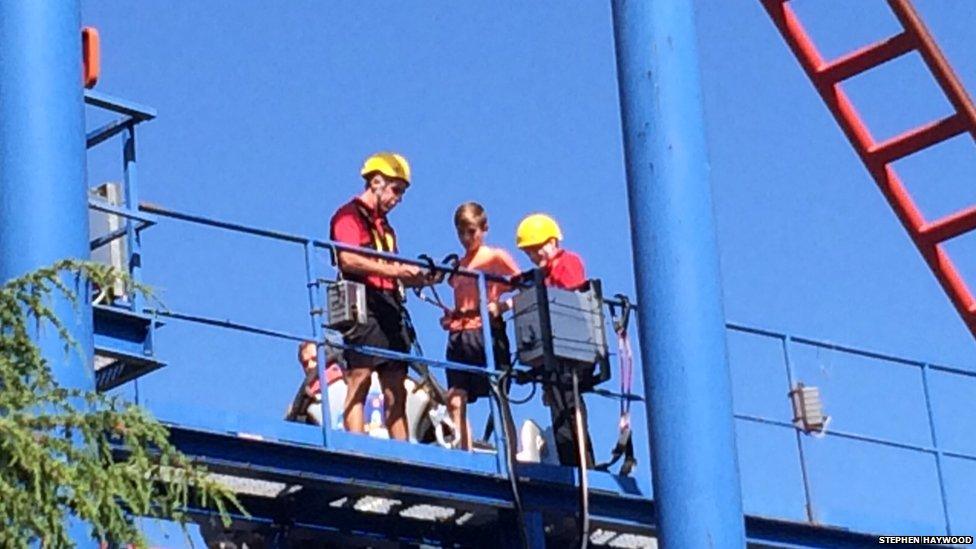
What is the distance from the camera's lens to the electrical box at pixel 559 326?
1242 centimetres

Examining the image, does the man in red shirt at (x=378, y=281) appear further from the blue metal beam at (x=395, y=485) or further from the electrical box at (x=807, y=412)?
the electrical box at (x=807, y=412)

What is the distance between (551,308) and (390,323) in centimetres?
91

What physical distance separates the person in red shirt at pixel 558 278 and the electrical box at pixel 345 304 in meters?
1.28

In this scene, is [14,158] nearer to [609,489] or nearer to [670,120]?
[670,120]

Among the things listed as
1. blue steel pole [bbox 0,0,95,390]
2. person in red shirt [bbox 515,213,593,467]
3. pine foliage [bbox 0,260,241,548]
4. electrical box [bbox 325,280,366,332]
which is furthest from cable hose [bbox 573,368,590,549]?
pine foliage [bbox 0,260,241,548]

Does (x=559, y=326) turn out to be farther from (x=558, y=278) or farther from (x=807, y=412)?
(x=807, y=412)

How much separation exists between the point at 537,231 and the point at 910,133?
3.61 m

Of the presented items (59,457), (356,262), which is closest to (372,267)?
(356,262)

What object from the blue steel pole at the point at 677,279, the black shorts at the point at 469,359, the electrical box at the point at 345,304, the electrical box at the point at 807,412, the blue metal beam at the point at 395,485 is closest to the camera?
the blue steel pole at the point at 677,279

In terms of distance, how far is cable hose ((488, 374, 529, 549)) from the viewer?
12344mm

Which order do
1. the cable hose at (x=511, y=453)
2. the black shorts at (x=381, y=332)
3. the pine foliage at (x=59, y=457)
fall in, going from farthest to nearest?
the cable hose at (x=511, y=453), the black shorts at (x=381, y=332), the pine foliage at (x=59, y=457)

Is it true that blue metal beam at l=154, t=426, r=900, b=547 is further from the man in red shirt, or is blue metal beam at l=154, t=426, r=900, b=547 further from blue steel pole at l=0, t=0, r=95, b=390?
blue steel pole at l=0, t=0, r=95, b=390

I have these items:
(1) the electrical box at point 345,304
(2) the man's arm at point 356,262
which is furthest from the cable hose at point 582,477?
(1) the electrical box at point 345,304

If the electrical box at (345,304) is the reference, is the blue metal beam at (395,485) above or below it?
below
